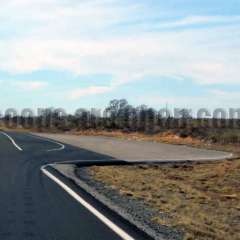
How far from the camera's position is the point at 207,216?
14.4m

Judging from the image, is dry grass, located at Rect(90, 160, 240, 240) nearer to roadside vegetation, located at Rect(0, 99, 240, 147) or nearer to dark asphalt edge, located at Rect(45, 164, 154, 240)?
dark asphalt edge, located at Rect(45, 164, 154, 240)

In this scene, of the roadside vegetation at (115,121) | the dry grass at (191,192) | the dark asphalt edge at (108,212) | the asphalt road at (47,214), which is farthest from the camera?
the roadside vegetation at (115,121)

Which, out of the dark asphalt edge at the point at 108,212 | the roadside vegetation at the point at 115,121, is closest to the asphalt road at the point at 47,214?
the dark asphalt edge at the point at 108,212

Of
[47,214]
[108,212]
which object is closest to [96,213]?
[108,212]

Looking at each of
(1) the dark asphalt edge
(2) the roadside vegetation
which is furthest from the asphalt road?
(2) the roadside vegetation

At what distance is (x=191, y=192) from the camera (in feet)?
65.3

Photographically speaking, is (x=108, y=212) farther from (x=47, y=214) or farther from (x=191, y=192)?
(x=191, y=192)

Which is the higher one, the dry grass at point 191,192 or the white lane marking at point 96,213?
the white lane marking at point 96,213

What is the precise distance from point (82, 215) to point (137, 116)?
315 ft

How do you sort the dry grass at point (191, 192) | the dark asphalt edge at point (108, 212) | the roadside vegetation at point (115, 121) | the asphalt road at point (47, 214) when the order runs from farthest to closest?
1. the roadside vegetation at point (115, 121)
2. the dry grass at point (191, 192)
3. the dark asphalt edge at point (108, 212)
4. the asphalt road at point (47, 214)

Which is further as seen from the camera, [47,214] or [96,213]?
[96,213]

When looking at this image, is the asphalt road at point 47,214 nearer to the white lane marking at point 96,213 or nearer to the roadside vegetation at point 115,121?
the white lane marking at point 96,213

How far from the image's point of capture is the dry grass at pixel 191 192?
1288 centimetres

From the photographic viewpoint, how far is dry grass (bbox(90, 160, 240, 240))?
42.3ft
